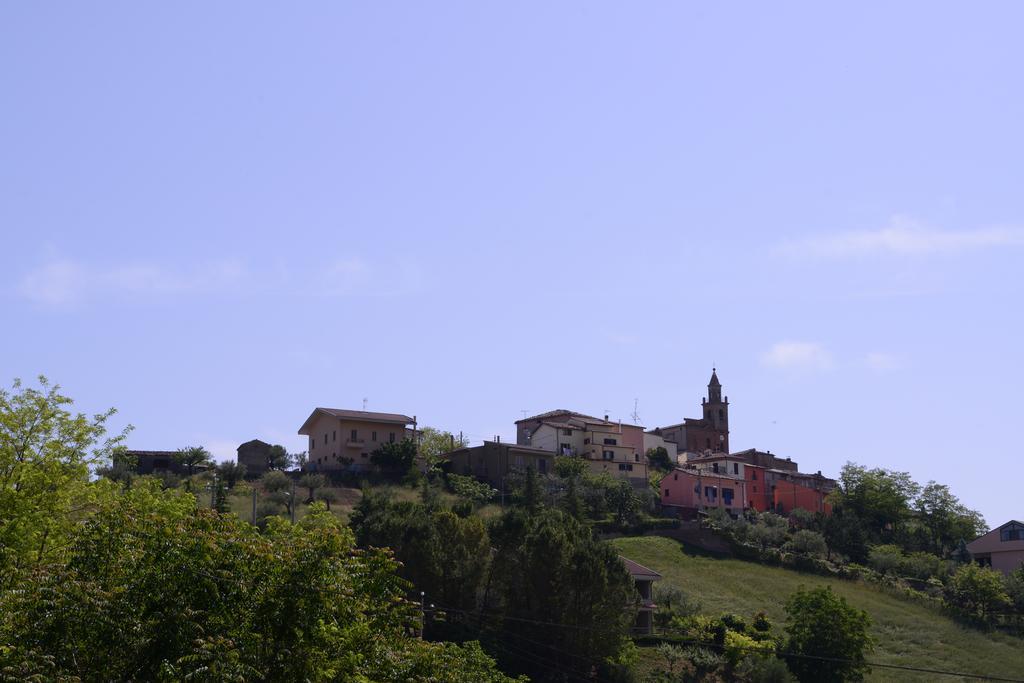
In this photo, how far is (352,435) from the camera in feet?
315

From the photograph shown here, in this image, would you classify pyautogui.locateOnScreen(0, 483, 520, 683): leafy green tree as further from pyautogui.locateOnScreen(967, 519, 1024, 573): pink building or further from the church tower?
the church tower

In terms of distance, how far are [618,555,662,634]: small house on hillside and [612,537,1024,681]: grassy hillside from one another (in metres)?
4.31

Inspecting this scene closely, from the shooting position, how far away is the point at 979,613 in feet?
236

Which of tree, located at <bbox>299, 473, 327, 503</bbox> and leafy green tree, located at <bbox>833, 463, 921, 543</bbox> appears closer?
tree, located at <bbox>299, 473, 327, 503</bbox>

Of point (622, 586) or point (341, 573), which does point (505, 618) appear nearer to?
point (622, 586)

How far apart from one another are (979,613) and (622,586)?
104 feet

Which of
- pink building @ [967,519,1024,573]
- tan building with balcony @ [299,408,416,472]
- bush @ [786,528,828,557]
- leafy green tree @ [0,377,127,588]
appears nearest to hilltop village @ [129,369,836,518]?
tan building with balcony @ [299,408,416,472]

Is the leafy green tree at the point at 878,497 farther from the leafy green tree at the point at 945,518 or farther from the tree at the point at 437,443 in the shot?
the tree at the point at 437,443

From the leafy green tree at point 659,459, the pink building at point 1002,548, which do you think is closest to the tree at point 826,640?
the pink building at point 1002,548

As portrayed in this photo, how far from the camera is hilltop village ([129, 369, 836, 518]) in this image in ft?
310

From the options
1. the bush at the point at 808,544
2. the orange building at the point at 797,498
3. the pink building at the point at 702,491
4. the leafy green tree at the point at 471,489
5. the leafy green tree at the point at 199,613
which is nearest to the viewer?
the leafy green tree at the point at 199,613

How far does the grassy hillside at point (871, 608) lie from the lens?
5981cm

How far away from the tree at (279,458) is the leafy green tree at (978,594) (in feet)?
178

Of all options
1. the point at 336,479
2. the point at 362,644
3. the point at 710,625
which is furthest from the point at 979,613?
the point at 362,644
